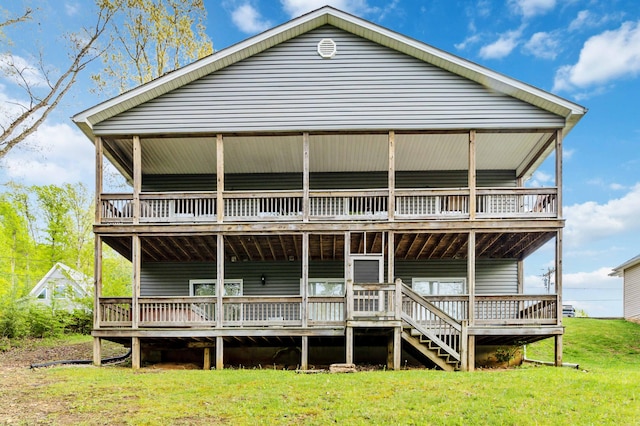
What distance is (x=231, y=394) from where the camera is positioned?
11.0 metres

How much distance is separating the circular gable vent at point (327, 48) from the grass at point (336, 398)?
992 centimetres

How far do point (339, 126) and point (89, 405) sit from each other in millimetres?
10587

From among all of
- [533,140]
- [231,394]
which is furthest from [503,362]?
[231,394]

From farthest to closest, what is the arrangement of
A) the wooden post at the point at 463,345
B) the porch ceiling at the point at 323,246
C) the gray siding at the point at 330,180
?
the gray siding at the point at 330,180, the porch ceiling at the point at 323,246, the wooden post at the point at 463,345

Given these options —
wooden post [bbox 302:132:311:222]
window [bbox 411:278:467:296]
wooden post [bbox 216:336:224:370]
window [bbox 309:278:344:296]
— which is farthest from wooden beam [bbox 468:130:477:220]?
wooden post [bbox 216:336:224:370]

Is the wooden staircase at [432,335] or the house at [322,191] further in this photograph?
the house at [322,191]

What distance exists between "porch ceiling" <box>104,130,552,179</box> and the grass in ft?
25.5

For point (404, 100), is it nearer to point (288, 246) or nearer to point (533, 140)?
point (533, 140)

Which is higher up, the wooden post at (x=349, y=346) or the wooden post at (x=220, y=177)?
the wooden post at (x=220, y=177)

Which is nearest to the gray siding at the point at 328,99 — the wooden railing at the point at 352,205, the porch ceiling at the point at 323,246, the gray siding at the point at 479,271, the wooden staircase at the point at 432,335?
the wooden railing at the point at 352,205

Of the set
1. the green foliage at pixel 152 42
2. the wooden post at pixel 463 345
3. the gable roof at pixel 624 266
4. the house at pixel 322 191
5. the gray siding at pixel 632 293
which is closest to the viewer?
the wooden post at pixel 463 345

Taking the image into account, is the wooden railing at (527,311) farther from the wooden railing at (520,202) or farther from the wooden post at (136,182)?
the wooden post at (136,182)

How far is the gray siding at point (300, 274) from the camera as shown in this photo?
20562 millimetres

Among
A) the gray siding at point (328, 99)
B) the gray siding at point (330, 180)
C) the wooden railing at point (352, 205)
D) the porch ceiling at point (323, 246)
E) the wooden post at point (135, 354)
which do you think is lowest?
the wooden post at point (135, 354)
